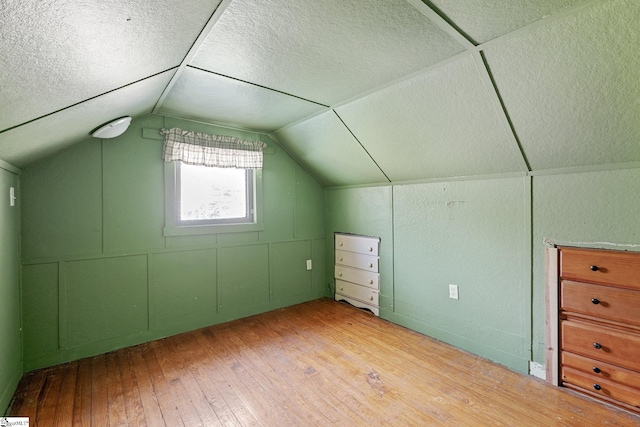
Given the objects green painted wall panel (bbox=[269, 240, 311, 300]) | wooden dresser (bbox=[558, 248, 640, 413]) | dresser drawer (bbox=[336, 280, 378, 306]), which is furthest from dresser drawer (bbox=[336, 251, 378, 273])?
wooden dresser (bbox=[558, 248, 640, 413])

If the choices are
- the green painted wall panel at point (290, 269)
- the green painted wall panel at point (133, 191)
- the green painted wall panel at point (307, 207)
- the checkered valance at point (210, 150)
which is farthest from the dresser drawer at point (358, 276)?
the green painted wall panel at point (133, 191)

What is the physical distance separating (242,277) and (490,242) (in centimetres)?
242

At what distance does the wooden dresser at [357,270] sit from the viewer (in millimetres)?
3301

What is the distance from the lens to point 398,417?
1710 mm

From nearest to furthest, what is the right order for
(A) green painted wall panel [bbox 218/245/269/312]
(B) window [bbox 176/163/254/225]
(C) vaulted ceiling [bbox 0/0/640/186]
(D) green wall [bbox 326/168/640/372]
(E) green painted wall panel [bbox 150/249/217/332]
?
(C) vaulted ceiling [bbox 0/0/640/186]
(D) green wall [bbox 326/168/640/372]
(E) green painted wall panel [bbox 150/249/217/332]
(B) window [bbox 176/163/254/225]
(A) green painted wall panel [bbox 218/245/269/312]

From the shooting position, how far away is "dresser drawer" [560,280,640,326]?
5.69ft

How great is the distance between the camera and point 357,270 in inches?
138

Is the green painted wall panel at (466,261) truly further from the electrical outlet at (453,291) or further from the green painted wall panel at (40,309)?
the green painted wall panel at (40,309)

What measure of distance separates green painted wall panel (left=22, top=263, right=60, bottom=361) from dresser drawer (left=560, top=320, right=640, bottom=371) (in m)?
3.70

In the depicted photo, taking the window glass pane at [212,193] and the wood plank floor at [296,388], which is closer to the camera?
the wood plank floor at [296,388]

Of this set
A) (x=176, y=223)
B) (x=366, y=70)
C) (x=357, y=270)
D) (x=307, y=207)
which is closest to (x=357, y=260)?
(x=357, y=270)

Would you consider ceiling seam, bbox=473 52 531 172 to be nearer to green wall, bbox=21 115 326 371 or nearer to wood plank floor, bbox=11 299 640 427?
wood plank floor, bbox=11 299 640 427

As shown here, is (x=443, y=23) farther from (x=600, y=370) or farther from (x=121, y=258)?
(x=121, y=258)

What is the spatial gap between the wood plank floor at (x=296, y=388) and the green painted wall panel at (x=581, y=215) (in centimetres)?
49
